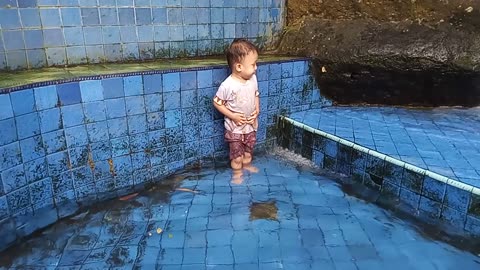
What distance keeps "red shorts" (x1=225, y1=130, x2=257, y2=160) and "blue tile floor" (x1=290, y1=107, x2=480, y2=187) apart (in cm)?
57

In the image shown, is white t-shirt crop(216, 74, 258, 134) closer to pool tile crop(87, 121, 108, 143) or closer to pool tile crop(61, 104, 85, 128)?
pool tile crop(87, 121, 108, 143)

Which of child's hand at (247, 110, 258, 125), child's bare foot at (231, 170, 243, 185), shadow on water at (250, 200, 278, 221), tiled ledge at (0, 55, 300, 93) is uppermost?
tiled ledge at (0, 55, 300, 93)

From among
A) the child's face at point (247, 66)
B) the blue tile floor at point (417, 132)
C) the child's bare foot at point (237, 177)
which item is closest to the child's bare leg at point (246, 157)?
the child's bare foot at point (237, 177)

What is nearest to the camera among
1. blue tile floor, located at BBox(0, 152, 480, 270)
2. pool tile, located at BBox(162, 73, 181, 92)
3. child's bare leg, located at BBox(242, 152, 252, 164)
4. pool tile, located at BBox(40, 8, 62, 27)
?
blue tile floor, located at BBox(0, 152, 480, 270)

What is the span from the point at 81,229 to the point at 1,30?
1593mm

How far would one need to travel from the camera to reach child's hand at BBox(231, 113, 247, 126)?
3648 mm

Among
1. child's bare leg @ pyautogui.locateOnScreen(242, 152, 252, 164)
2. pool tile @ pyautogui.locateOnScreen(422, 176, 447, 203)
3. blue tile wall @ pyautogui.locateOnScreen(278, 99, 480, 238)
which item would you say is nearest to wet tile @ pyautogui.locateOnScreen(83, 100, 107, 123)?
child's bare leg @ pyautogui.locateOnScreen(242, 152, 252, 164)

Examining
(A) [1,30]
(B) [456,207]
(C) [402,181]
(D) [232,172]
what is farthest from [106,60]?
(B) [456,207]

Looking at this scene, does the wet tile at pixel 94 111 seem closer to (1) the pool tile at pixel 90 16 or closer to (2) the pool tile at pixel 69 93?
(2) the pool tile at pixel 69 93

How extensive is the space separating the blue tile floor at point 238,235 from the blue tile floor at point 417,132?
0.47 meters

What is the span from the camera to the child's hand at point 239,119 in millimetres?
3648

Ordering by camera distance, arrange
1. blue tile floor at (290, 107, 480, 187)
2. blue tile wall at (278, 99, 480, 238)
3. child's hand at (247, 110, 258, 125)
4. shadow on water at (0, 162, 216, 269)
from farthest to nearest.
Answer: child's hand at (247, 110, 258, 125) → blue tile floor at (290, 107, 480, 187) → blue tile wall at (278, 99, 480, 238) → shadow on water at (0, 162, 216, 269)

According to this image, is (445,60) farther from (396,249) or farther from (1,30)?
(1,30)

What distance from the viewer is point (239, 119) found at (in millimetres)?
3664
